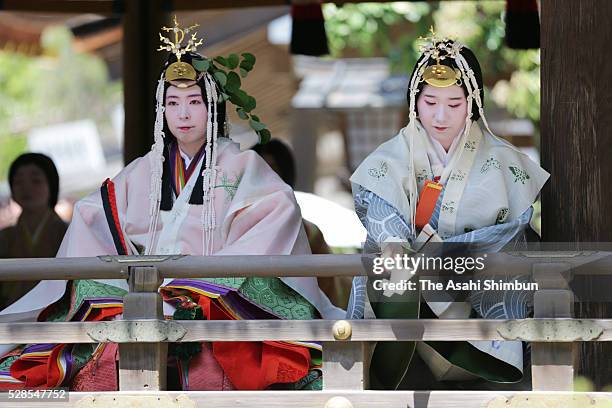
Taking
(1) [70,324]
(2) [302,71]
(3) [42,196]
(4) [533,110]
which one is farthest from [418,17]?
(1) [70,324]

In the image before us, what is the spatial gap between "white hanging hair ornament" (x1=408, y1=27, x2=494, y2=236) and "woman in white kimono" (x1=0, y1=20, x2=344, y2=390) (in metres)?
0.53

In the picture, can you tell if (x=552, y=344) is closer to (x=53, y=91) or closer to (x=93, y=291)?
(x=93, y=291)

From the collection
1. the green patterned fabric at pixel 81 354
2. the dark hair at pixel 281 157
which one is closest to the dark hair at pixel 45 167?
the dark hair at pixel 281 157

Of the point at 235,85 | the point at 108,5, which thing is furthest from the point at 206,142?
the point at 108,5

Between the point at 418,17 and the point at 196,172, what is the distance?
635 cm

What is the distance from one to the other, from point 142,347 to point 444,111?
125cm

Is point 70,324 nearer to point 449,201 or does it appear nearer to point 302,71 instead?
point 449,201

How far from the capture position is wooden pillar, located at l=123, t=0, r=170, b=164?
7250 millimetres

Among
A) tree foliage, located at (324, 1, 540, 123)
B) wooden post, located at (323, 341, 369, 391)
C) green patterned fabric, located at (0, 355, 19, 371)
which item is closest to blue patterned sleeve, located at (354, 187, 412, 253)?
wooden post, located at (323, 341, 369, 391)

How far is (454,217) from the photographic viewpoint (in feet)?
12.9

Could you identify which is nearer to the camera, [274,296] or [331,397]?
[331,397]

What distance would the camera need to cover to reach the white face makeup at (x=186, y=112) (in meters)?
4.32

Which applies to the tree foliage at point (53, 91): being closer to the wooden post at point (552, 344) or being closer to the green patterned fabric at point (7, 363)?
the green patterned fabric at point (7, 363)

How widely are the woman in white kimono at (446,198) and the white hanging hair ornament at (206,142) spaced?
1.75ft
